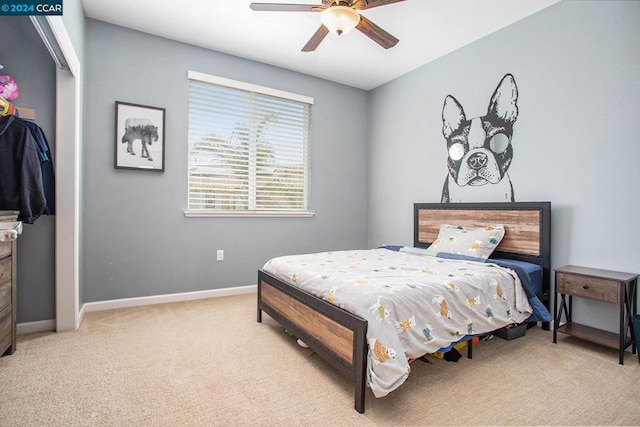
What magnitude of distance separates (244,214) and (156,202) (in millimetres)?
942

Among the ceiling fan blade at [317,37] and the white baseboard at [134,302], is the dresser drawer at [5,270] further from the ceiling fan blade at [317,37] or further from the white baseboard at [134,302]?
the ceiling fan blade at [317,37]

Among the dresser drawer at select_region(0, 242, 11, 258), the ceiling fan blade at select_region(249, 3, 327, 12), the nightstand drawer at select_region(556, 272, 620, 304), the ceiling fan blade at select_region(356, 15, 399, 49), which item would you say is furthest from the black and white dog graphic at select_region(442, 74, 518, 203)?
the dresser drawer at select_region(0, 242, 11, 258)

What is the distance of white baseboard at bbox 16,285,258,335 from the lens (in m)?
2.59

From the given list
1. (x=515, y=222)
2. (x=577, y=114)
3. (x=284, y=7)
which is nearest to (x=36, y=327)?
(x=284, y=7)

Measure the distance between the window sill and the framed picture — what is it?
1.84 feet

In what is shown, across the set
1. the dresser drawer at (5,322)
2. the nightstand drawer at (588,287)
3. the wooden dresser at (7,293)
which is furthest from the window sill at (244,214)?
the nightstand drawer at (588,287)

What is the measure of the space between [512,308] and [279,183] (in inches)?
111

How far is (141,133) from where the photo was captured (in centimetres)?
331

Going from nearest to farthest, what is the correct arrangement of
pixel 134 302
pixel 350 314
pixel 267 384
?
pixel 350 314
pixel 267 384
pixel 134 302

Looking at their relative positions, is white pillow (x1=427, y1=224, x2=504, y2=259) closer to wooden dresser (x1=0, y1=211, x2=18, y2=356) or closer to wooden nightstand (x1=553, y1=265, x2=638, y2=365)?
wooden nightstand (x1=553, y1=265, x2=638, y2=365)

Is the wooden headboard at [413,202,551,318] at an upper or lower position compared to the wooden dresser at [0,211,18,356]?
upper

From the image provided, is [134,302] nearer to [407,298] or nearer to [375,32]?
[407,298]

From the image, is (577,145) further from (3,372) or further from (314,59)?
(3,372)

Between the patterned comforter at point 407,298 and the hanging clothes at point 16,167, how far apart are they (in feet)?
5.95
